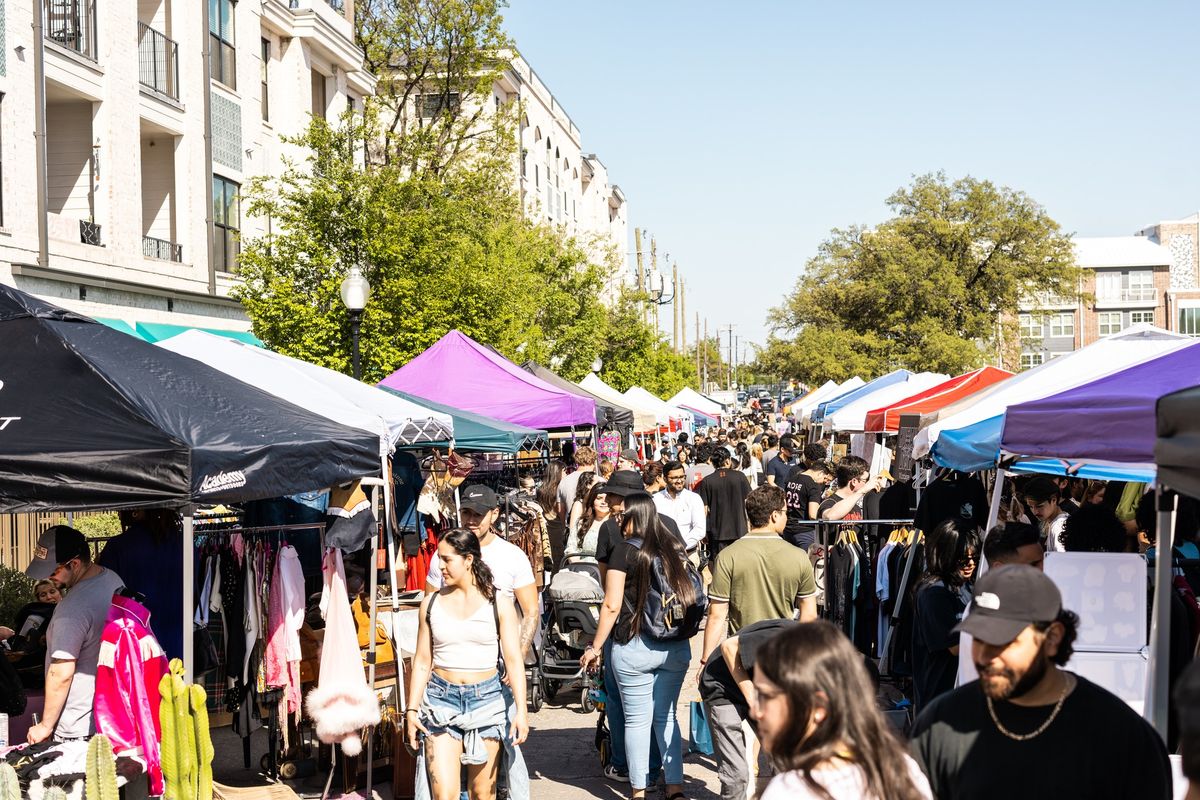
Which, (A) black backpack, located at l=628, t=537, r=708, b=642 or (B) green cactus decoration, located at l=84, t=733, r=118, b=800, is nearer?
(B) green cactus decoration, located at l=84, t=733, r=118, b=800

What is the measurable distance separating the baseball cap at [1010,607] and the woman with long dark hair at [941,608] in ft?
8.21

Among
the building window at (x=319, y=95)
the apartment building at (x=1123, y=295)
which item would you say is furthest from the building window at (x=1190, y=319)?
the building window at (x=319, y=95)

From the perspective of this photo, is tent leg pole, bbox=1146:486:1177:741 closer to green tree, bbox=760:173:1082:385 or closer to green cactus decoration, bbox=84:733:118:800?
green cactus decoration, bbox=84:733:118:800

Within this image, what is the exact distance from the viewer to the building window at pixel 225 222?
24.8 meters

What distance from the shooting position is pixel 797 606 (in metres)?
6.84

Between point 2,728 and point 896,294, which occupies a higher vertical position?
point 896,294

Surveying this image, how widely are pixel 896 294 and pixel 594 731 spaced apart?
146ft

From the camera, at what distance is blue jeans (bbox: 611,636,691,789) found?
691 cm

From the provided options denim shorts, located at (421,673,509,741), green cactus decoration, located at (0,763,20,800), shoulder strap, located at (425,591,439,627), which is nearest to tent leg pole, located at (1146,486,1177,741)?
denim shorts, located at (421,673,509,741)

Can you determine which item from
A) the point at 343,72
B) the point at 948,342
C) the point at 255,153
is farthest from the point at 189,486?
the point at 948,342

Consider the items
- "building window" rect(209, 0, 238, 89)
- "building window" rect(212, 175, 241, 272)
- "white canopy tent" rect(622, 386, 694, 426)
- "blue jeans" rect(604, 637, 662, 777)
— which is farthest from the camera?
"white canopy tent" rect(622, 386, 694, 426)

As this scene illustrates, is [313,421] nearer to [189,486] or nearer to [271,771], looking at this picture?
[189,486]

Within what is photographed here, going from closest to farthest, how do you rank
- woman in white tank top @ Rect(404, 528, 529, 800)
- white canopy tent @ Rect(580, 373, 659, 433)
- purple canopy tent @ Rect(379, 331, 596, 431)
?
woman in white tank top @ Rect(404, 528, 529, 800) < purple canopy tent @ Rect(379, 331, 596, 431) < white canopy tent @ Rect(580, 373, 659, 433)

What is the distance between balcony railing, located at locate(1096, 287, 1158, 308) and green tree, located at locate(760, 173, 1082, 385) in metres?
76.6
